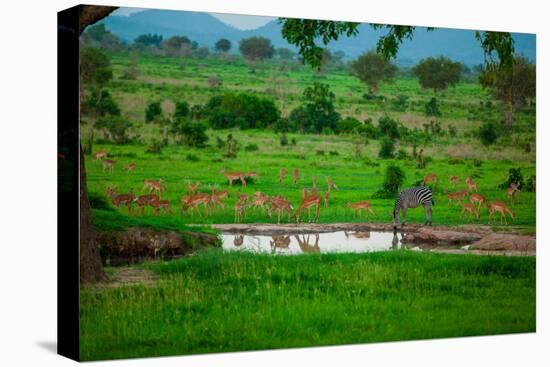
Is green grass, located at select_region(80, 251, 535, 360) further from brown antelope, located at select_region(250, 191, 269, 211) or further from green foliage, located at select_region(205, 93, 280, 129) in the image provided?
green foliage, located at select_region(205, 93, 280, 129)

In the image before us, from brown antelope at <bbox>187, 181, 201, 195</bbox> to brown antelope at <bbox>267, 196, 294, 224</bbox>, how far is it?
0.98 meters

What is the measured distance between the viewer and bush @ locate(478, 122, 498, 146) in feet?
51.4

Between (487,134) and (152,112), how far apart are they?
4.99 m

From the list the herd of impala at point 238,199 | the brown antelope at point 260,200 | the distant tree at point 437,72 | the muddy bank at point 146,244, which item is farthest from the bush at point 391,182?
the muddy bank at point 146,244

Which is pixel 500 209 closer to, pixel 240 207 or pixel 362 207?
pixel 362 207

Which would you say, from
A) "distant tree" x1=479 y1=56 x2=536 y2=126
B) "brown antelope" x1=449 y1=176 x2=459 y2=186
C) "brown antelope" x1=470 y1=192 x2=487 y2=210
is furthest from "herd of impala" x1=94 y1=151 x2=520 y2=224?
"distant tree" x1=479 y1=56 x2=536 y2=126

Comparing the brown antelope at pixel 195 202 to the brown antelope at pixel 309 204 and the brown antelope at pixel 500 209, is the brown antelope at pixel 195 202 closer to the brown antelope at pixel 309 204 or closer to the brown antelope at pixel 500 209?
the brown antelope at pixel 309 204

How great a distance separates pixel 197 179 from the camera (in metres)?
13.8

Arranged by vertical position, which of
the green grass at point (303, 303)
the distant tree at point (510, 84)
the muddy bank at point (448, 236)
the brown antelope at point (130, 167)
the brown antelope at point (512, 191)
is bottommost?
the green grass at point (303, 303)

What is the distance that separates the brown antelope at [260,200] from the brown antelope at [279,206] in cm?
7

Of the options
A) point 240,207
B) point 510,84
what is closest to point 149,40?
point 240,207

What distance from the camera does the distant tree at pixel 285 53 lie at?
1438cm

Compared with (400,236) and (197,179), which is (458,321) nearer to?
(400,236)

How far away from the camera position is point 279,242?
46.1 feet
